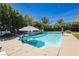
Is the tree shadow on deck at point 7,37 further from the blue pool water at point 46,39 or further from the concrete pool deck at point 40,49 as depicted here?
the blue pool water at point 46,39

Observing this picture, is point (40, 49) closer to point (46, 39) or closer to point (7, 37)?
point (46, 39)

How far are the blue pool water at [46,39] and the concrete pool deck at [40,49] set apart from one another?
0.28 feet

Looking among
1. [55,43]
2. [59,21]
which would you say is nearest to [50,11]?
[59,21]

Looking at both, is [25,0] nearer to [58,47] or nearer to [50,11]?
[50,11]

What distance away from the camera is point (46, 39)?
14.1 feet

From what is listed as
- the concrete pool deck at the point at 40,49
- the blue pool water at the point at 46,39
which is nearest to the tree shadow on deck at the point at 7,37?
the concrete pool deck at the point at 40,49

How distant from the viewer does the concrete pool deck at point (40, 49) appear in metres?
4.21

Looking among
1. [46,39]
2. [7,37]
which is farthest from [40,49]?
[7,37]

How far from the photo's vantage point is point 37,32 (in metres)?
4.41

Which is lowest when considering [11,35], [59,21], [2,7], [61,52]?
[61,52]

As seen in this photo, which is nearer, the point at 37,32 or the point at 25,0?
the point at 25,0

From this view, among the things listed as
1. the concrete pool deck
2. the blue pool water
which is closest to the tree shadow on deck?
the concrete pool deck

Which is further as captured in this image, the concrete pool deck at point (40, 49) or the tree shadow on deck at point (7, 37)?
the tree shadow on deck at point (7, 37)

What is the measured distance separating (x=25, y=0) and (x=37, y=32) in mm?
703
